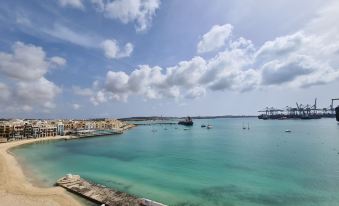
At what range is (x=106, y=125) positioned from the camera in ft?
516

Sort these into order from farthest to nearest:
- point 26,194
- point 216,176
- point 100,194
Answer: point 216,176, point 26,194, point 100,194

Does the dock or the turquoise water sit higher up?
the dock

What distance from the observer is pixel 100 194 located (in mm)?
26906

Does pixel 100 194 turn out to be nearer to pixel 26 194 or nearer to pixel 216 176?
pixel 26 194

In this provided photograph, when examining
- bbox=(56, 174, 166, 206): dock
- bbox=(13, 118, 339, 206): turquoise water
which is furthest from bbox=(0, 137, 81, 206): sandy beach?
bbox=(13, 118, 339, 206): turquoise water

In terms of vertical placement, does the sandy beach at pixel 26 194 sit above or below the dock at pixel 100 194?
below

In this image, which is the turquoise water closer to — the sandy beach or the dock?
the sandy beach

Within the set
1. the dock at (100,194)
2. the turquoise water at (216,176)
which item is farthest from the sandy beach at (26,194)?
the turquoise water at (216,176)

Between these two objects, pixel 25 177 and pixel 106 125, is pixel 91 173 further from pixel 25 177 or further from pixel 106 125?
pixel 106 125

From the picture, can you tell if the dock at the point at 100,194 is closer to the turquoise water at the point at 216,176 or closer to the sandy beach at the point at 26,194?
the sandy beach at the point at 26,194

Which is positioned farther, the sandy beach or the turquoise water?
the turquoise water

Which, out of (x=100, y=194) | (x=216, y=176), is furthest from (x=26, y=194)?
(x=216, y=176)

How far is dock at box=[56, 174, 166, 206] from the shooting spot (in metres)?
24.2

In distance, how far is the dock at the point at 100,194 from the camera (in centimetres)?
2423
